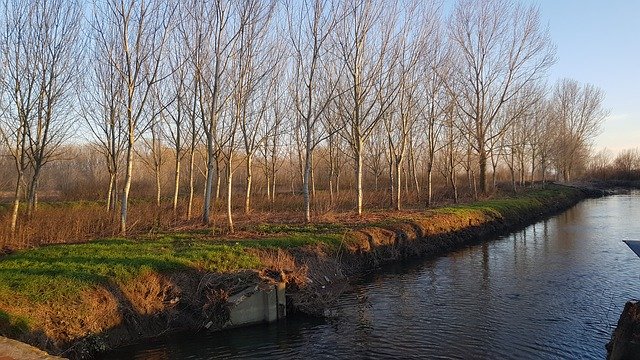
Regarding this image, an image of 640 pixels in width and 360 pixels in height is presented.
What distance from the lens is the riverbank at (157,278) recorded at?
8.32 metres

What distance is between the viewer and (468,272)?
1429 cm

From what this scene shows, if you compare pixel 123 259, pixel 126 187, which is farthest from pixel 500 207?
pixel 123 259

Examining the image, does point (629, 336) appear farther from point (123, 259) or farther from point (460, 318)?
point (123, 259)

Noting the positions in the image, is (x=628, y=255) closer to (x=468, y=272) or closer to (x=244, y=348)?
(x=468, y=272)

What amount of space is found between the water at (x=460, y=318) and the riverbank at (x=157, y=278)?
20.8 inches

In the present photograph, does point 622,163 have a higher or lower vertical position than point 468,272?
higher

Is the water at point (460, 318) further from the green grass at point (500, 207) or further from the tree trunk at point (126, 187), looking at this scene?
the green grass at point (500, 207)

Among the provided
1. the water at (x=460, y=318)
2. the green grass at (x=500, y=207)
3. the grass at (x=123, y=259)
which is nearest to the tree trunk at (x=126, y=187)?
the grass at (x=123, y=259)

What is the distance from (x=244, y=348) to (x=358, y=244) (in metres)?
7.10

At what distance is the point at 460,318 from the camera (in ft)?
32.6

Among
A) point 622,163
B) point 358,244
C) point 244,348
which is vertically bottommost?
point 244,348

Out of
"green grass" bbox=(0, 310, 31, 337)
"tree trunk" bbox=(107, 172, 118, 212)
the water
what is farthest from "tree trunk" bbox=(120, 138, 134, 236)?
"green grass" bbox=(0, 310, 31, 337)

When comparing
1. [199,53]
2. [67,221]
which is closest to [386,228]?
[199,53]

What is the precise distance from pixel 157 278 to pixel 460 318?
630cm
